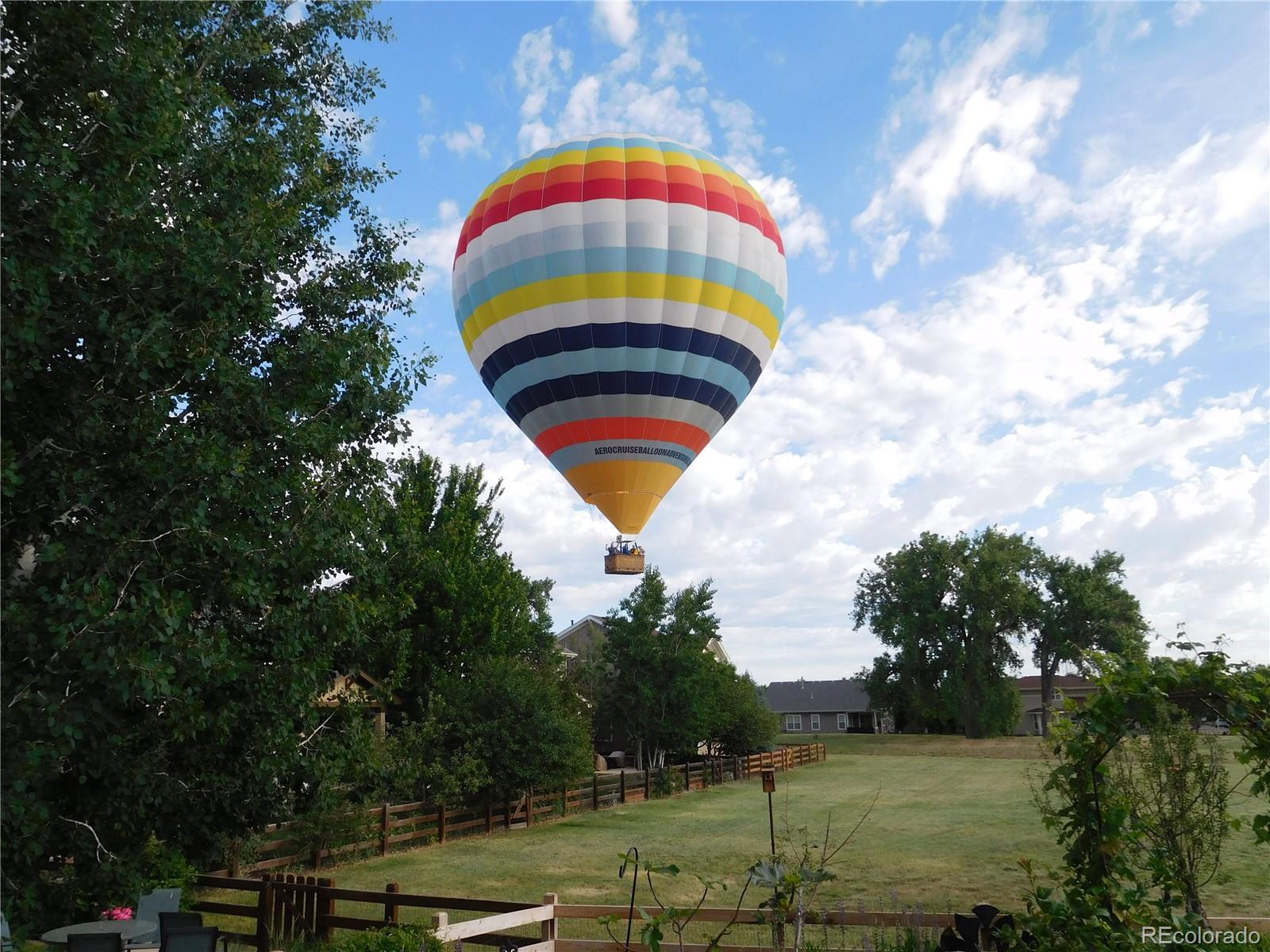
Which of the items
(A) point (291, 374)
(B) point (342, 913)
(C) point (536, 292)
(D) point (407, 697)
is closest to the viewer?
(A) point (291, 374)

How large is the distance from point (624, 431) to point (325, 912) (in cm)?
1282

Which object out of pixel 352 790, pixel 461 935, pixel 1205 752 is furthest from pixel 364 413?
pixel 1205 752

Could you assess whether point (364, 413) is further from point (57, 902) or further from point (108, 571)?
point (57, 902)

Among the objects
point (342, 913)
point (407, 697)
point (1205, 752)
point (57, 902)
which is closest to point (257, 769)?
point (57, 902)

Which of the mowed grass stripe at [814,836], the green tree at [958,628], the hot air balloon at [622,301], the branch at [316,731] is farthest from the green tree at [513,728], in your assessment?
the green tree at [958,628]

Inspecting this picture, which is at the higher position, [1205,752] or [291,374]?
[291,374]

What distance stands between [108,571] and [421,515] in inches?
918

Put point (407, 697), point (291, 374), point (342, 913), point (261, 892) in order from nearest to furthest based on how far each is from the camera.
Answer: point (291, 374), point (261, 892), point (342, 913), point (407, 697)

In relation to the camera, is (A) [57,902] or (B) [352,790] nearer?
(A) [57,902]

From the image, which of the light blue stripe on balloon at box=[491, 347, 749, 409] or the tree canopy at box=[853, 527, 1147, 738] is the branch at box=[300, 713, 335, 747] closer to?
the light blue stripe on balloon at box=[491, 347, 749, 409]

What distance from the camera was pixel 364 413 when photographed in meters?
10.6

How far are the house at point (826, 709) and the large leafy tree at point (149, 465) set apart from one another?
71395 millimetres

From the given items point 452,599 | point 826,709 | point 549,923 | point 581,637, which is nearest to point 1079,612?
point 826,709

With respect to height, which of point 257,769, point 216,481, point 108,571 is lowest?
point 257,769
